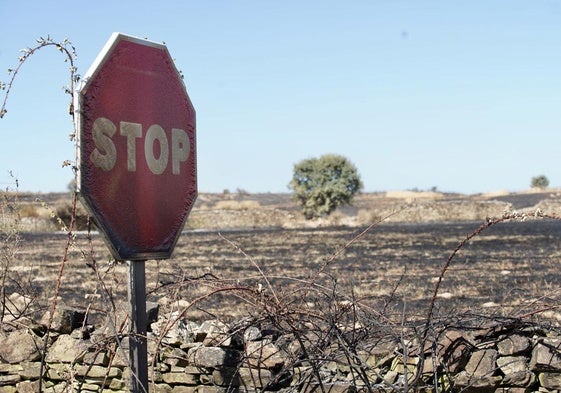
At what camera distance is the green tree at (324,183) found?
53.7 m

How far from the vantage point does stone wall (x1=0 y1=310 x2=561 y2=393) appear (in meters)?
3.59

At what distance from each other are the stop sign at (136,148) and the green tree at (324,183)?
50.4 m

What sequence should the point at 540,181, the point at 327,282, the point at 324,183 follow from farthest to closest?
the point at 540,181, the point at 324,183, the point at 327,282

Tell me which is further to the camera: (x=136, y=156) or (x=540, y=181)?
(x=540, y=181)

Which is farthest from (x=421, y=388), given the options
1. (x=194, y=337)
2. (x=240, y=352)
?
(x=194, y=337)

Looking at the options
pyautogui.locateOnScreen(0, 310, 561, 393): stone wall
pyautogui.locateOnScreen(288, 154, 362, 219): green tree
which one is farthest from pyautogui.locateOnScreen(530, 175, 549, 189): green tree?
pyautogui.locateOnScreen(0, 310, 561, 393): stone wall

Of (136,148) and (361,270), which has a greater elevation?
(136,148)

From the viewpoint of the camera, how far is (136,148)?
2.75 meters

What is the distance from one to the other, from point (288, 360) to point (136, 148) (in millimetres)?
1751

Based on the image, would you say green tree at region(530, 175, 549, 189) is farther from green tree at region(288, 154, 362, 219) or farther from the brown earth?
the brown earth

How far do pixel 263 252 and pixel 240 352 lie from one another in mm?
22009

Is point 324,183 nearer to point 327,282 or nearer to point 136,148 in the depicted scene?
point 327,282

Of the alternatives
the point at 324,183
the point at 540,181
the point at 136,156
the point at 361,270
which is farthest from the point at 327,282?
the point at 540,181

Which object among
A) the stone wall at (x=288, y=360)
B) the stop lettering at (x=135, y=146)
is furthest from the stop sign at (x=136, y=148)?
the stone wall at (x=288, y=360)
